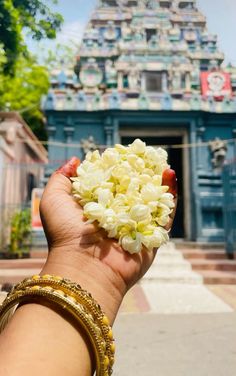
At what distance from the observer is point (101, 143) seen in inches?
334

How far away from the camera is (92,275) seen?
92 cm

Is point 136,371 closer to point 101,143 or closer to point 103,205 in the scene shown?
point 103,205

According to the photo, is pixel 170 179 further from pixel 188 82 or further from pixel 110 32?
pixel 110 32

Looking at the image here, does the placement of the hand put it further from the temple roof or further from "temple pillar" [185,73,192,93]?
"temple pillar" [185,73,192,93]

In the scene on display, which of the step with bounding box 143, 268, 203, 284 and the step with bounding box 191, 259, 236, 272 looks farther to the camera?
the step with bounding box 191, 259, 236, 272

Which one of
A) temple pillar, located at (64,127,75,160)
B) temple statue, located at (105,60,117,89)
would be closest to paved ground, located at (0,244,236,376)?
temple pillar, located at (64,127,75,160)

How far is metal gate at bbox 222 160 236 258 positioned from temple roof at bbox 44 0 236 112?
2215mm

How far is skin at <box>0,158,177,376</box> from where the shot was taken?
2.38 feet

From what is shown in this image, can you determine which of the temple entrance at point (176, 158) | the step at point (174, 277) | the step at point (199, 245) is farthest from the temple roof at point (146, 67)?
the step at point (174, 277)

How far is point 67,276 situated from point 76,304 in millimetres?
111

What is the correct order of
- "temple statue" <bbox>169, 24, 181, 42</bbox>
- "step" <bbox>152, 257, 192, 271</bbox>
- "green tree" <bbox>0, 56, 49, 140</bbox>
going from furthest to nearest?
1. "green tree" <bbox>0, 56, 49, 140</bbox>
2. "temple statue" <bbox>169, 24, 181, 42</bbox>
3. "step" <bbox>152, 257, 192, 271</bbox>

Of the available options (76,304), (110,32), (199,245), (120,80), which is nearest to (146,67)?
(120,80)

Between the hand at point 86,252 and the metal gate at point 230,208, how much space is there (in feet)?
19.0

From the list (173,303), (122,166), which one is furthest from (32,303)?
(173,303)
